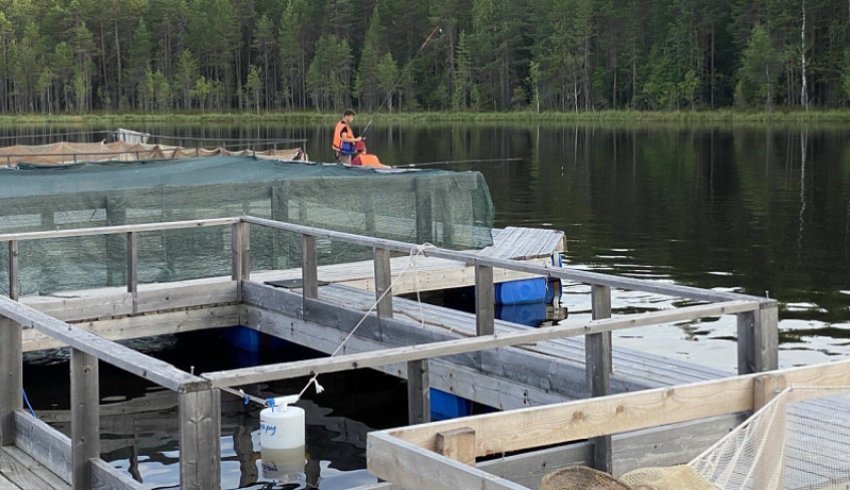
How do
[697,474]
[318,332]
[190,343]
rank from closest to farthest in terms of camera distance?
[697,474], [318,332], [190,343]

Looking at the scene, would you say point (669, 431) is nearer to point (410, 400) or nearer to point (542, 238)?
point (410, 400)

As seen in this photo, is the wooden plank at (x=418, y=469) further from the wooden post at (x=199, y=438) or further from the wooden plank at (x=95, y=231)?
the wooden plank at (x=95, y=231)

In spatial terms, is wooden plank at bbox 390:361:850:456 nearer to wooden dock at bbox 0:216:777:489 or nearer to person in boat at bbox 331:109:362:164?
wooden dock at bbox 0:216:777:489

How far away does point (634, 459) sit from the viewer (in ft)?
25.7

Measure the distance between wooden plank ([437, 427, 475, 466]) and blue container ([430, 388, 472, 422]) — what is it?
16.4 feet

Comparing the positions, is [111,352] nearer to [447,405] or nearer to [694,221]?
[447,405]

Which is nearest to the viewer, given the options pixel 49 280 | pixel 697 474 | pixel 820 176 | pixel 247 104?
pixel 697 474

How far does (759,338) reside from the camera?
864 centimetres

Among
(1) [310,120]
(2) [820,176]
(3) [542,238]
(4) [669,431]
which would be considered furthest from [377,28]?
(4) [669,431]

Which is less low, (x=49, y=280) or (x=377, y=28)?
(x=377, y=28)

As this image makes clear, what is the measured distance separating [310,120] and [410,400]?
12371cm

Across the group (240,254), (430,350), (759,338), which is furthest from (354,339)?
(430,350)

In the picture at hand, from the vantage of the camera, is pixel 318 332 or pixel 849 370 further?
pixel 318 332

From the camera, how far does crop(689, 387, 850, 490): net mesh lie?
6.00 m
